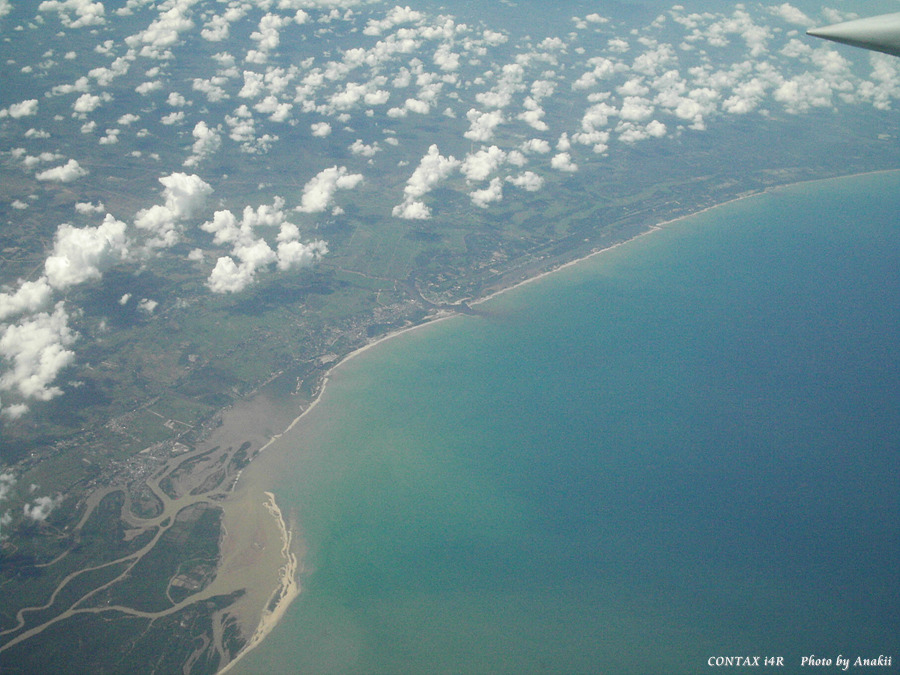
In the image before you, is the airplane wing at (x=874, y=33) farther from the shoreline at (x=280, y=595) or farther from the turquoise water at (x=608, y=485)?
the shoreline at (x=280, y=595)

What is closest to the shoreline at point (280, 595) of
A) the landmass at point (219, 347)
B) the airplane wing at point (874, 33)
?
the landmass at point (219, 347)

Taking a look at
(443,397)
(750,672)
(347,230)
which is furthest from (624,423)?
(347,230)

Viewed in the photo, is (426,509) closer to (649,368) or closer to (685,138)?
(649,368)

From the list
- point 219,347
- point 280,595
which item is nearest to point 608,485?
point 280,595

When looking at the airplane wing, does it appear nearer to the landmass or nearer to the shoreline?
the shoreline

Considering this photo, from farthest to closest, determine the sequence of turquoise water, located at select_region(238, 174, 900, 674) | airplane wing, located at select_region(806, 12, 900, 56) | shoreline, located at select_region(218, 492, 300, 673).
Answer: turquoise water, located at select_region(238, 174, 900, 674)
shoreline, located at select_region(218, 492, 300, 673)
airplane wing, located at select_region(806, 12, 900, 56)

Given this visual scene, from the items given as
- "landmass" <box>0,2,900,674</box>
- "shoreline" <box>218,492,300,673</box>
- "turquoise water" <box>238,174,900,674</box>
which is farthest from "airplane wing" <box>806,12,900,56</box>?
"landmass" <box>0,2,900,674</box>
